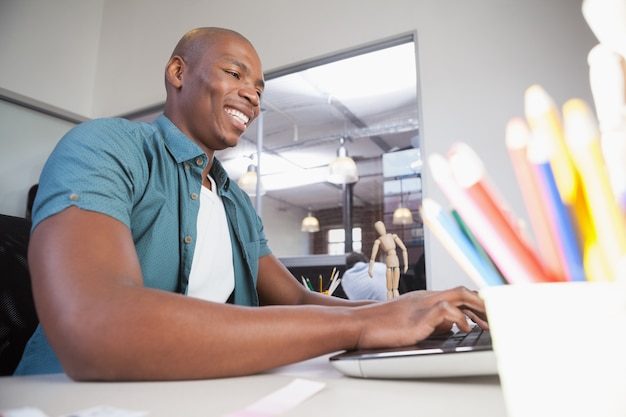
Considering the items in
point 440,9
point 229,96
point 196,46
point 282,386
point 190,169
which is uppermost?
point 440,9

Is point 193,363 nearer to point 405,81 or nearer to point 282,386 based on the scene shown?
point 282,386

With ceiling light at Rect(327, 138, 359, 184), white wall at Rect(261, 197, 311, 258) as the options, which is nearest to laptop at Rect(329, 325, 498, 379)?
ceiling light at Rect(327, 138, 359, 184)

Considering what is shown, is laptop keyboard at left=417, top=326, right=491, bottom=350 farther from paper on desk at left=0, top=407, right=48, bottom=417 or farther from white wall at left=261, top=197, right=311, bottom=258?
white wall at left=261, top=197, right=311, bottom=258

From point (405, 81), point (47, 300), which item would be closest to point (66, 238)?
point (47, 300)

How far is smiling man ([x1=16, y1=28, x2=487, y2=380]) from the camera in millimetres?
453

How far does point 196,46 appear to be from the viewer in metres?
1.13

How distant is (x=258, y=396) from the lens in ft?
1.23

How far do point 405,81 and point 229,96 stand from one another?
11.3ft

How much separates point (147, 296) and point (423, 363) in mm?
293

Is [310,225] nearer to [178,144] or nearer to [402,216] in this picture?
[402,216]

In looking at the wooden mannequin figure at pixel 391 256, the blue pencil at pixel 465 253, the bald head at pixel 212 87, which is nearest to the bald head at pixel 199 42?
the bald head at pixel 212 87

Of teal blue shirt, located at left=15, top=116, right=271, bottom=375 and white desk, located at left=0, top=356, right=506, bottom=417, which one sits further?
teal blue shirt, located at left=15, top=116, right=271, bottom=375

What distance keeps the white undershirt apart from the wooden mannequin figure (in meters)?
1.06

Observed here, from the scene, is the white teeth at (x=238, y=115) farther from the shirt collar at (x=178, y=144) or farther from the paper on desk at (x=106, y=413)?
the paper on desk at (x=106, y=413)
